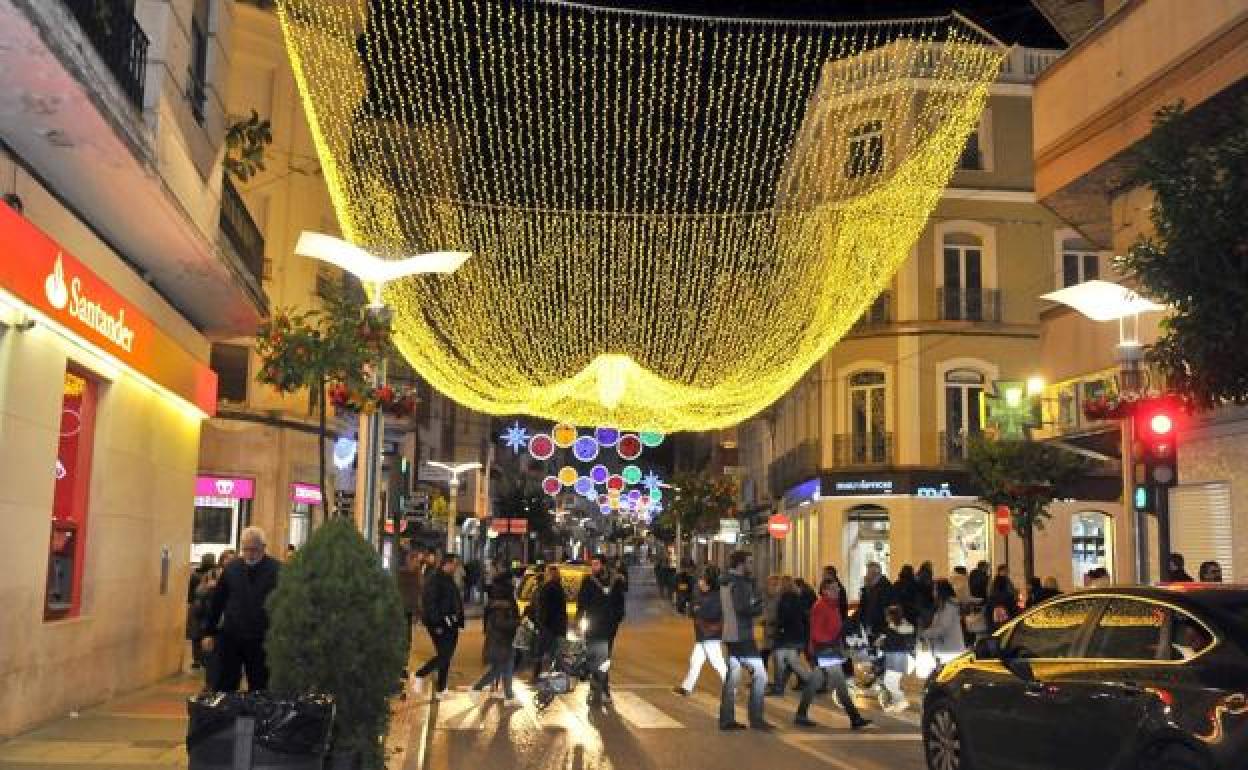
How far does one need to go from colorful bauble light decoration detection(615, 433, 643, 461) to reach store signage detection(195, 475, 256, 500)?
1405 centimetres

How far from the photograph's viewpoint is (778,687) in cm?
1645

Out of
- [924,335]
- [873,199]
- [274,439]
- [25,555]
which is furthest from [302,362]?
[924,335]

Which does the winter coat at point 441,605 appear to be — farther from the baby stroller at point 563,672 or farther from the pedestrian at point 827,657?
the pedestrian at point 827,657

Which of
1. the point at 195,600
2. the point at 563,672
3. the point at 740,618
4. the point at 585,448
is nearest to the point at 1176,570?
the point at 740,618

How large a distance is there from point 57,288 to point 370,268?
369cm

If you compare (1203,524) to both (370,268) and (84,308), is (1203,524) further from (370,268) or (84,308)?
(84,308)

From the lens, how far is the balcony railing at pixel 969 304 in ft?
120

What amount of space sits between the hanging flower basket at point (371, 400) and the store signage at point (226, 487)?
49.7 ft

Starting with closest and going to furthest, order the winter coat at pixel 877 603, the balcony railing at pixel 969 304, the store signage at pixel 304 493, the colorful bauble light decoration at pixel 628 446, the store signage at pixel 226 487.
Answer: the winter coat at pixel 877 603 < the store signage at pixel 226 487 < the store signage at pixel 304 493 < the balcony railing at pixel 969 304 < the colorful bauble light decoration at pixel 628 446

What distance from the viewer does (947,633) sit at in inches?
589

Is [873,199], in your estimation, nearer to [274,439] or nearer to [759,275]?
[759,275]

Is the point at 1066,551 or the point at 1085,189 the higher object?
the point at 1085,189

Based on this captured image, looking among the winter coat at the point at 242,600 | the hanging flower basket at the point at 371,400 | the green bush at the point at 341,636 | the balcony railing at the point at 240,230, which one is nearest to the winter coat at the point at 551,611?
the hanging flower basket at the point at 371,400

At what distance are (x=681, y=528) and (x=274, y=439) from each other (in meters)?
35.0
